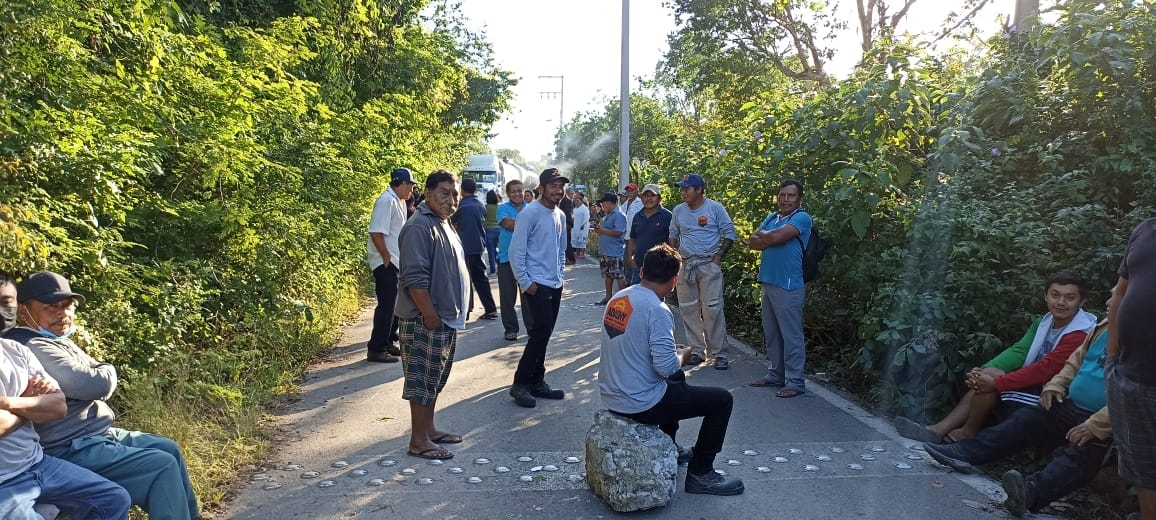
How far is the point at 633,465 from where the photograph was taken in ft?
13.6

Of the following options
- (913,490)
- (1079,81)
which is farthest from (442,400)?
(1079,81)

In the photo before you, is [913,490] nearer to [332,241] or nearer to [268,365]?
[268,365]

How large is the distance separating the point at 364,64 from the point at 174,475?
10573 millimetres

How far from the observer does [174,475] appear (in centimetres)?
361

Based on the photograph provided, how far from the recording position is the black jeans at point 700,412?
4.30m

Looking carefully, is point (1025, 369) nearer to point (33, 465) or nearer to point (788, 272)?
point (788, 272)

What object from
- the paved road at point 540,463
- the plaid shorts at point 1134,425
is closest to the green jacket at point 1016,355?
the paved road at point 540,463

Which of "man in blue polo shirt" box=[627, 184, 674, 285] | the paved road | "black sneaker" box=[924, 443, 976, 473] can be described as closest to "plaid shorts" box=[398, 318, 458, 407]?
the paved road

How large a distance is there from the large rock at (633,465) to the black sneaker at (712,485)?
8.5 inches

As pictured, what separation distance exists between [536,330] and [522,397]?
521mm

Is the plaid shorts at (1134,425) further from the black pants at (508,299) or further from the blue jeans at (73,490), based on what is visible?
the black pants at (508,299)

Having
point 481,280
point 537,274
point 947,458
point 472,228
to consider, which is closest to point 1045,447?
point 947,458

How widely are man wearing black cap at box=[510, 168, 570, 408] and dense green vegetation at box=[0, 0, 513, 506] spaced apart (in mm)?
1977

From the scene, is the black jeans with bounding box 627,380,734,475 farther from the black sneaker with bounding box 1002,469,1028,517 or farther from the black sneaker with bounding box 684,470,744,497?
the black sneaker with bounding box 1002,469,1028,517
